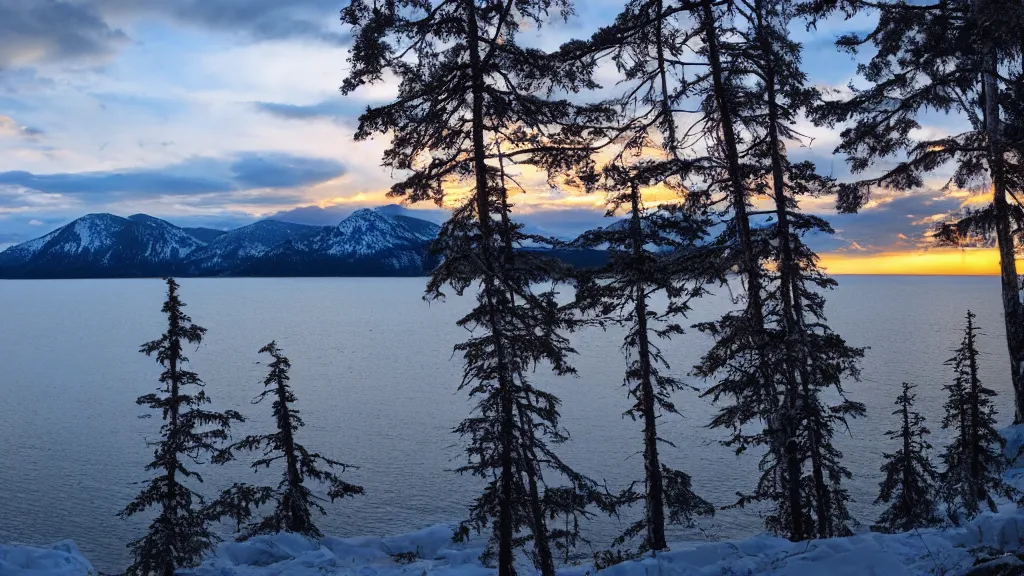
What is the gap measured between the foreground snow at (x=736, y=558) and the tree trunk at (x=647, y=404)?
9.16ft

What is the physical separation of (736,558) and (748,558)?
30 cm

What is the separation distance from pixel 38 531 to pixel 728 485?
36942mm

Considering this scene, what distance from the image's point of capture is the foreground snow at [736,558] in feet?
31.5

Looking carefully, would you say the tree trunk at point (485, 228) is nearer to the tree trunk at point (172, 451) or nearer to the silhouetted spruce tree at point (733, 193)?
the silhouetted spruce tree at point (733, 193)

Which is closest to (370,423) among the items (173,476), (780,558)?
(173,476)

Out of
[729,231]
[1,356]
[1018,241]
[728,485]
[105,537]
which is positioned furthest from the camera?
[1,356]

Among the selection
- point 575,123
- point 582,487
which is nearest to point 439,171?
point 575,123

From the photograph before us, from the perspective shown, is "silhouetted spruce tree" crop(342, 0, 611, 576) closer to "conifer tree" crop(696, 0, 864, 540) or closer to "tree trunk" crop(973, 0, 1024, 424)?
"conifer tree" crop(696, 0, 864, 540)

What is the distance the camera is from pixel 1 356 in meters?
93.4

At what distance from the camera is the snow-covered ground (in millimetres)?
9516

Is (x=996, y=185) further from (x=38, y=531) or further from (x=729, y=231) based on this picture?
(x=38, y=531)

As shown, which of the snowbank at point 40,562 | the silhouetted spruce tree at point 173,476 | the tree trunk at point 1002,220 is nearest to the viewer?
the snowbank at point 40,562

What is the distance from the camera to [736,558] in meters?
12.4

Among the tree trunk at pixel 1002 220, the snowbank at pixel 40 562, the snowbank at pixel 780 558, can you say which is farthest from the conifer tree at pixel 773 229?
the snowbank at pixel 40 562
